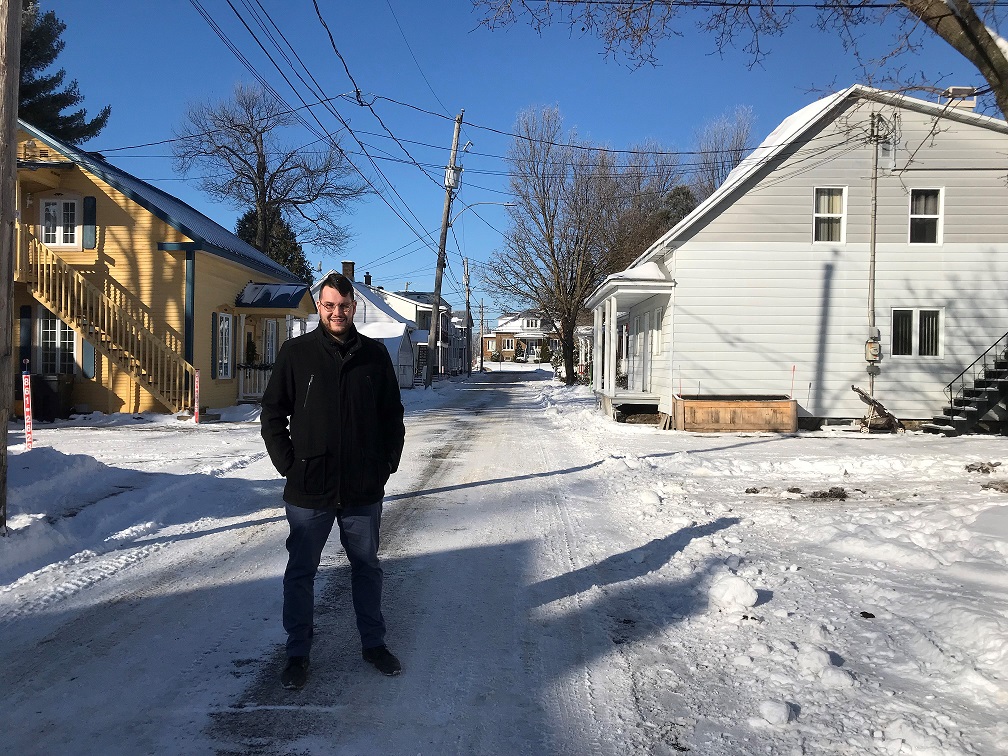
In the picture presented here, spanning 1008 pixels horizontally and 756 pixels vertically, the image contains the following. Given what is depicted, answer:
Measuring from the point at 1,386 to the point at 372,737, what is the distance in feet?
14.8

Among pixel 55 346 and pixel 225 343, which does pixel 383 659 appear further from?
pixel 225 343

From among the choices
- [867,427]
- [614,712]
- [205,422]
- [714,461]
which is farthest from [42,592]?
[867,427]

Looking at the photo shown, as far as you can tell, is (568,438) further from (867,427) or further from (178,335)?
(178,335)

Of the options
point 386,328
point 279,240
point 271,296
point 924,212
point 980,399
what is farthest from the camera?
point 279,240

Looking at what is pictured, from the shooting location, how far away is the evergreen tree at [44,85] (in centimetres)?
2875

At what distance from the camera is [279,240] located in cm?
4350

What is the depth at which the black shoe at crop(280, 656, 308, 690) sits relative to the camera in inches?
138

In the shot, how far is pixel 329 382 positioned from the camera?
3.69 m

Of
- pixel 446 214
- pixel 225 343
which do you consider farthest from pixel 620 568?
pixel 446 214

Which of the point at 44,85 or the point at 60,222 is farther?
the point at 44,85

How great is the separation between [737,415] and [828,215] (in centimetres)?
519

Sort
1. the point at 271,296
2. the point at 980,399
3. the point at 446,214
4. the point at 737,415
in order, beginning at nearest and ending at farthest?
the point at 980,399
the point at 737,415
the point at 271,296
the point at 446,214

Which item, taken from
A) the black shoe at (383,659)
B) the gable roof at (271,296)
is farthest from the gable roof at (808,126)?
the black shoe at (383,659)

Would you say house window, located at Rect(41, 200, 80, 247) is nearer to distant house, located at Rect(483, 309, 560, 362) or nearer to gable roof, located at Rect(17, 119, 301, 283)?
gable roof, located at Rect(17, 119, 301, 283)
